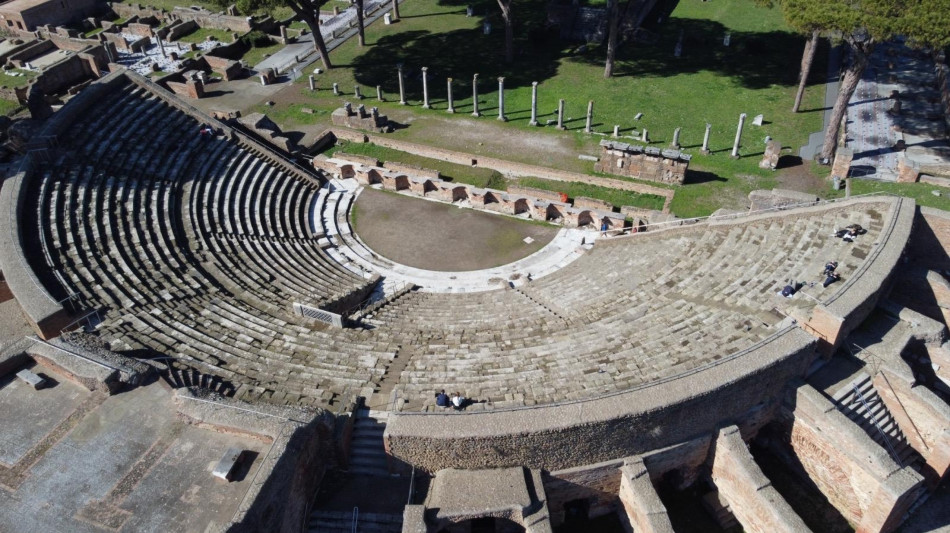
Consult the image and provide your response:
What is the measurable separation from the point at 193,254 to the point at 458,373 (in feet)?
40.2

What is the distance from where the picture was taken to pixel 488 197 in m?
31.8

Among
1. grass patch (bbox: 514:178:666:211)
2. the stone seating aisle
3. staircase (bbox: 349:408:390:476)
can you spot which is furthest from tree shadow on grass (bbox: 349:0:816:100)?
staircase (bbox: 349:408:390:476)

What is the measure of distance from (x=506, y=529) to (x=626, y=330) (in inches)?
287

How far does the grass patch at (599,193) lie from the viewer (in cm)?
3072

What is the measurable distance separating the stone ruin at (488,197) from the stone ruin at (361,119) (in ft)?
11.2

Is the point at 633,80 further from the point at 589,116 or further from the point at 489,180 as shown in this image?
the point at 489,180

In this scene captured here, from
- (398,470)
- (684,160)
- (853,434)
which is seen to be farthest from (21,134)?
(853,434)

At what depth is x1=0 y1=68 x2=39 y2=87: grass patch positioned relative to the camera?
43312mm

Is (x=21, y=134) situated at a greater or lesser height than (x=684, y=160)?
greater

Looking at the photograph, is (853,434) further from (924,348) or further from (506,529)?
(506,529)

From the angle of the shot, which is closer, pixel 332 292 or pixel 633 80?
pixel 332 292

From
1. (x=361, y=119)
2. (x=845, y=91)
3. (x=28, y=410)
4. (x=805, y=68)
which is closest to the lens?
(x=28, y=410)

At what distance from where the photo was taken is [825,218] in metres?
24.6

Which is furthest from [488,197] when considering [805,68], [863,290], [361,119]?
[805,68]
